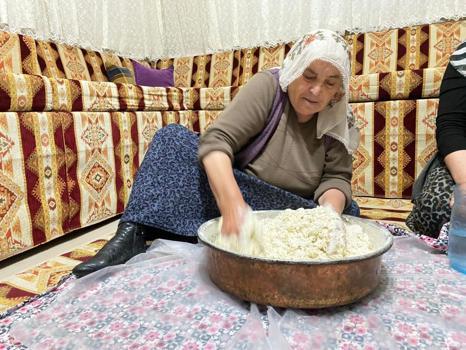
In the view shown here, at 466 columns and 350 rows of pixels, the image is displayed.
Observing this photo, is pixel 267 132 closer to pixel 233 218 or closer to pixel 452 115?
pixel 233 218

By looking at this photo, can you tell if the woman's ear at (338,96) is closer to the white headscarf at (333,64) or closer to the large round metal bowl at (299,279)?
the white headscarf at (333,64)

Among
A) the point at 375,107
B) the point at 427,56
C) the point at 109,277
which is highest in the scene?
the point at 427,56

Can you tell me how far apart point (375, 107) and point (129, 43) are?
1.84 meters

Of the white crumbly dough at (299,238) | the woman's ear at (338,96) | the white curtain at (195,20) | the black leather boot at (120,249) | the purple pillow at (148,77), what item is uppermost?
the white curtain at (195,20)

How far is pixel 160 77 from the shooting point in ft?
8.69

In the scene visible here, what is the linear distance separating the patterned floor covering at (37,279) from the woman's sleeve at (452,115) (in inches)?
45.6

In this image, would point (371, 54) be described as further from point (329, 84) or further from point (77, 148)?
point (77, 148)

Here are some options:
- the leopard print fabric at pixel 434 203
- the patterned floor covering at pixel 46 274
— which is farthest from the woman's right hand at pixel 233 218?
the leopard print fabric at pixel 434 203

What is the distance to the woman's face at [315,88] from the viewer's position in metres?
0.94

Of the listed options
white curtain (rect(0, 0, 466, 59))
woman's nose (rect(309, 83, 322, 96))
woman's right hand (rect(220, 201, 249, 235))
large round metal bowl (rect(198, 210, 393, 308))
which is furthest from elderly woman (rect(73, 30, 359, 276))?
white curtain (rect(0, 0, 466, 59))

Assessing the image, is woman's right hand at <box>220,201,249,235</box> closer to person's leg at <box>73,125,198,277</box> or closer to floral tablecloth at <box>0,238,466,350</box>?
floral tablecloth at <box>0,238,466,350</box>

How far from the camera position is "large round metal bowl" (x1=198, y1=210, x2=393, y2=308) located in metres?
0.63

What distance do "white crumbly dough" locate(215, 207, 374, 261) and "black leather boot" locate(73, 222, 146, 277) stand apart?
315 millimetres

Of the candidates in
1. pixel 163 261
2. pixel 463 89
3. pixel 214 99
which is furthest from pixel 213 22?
pixel 163 261
